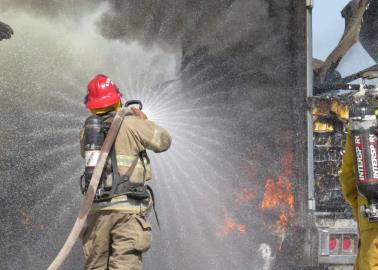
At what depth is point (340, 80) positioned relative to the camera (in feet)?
22.6

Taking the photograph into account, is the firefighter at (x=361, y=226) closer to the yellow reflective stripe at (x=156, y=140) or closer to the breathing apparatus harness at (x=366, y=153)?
the breathing apparatus harness at (x=366, y=153)

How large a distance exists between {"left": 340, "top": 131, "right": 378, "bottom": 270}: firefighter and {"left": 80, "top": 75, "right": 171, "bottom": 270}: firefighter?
111cm

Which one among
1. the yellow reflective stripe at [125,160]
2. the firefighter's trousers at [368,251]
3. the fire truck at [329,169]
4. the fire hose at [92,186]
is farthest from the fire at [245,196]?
the firefighter's trousers at [368,251]

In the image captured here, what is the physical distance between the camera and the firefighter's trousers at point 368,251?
12.1ft

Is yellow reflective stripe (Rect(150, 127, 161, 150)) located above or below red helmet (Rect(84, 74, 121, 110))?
below

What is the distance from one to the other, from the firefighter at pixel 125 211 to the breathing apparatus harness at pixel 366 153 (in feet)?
4.13

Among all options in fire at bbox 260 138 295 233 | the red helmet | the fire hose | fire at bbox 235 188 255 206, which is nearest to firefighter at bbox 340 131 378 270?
the fire hose

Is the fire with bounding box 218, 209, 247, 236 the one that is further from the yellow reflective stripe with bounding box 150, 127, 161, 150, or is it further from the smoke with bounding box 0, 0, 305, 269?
the yellow reflective stripe with bounding box 150, 127, 161, 150

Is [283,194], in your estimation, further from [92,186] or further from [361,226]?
[361,226]

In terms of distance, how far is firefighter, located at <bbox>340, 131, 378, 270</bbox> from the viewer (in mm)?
3703

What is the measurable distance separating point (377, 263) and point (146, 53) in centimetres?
440

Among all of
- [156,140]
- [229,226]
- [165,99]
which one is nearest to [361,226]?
[156,140]

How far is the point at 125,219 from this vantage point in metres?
4.48

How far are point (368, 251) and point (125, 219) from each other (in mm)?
1426
